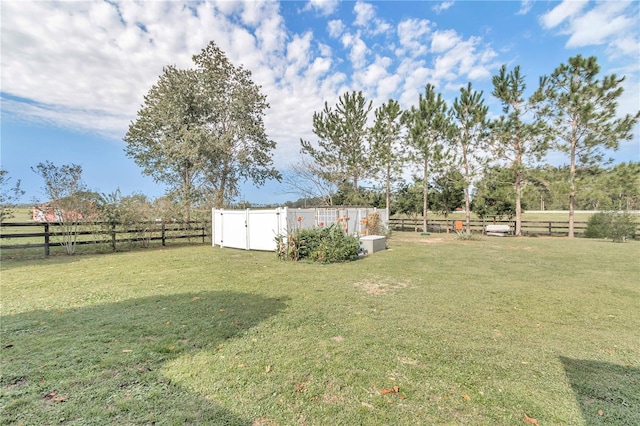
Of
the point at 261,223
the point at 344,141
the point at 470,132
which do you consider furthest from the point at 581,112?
the point at 261,223

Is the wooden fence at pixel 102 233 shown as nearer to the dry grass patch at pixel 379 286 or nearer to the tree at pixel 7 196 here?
the tree at pixel 7 196

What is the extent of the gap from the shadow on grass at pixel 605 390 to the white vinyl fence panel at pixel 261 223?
690 centimetres

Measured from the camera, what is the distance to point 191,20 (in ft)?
28.6

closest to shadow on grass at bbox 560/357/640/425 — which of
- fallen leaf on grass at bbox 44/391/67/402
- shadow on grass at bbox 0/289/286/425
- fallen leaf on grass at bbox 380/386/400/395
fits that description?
fallen leaf on grass at bbox 380/386/400/395

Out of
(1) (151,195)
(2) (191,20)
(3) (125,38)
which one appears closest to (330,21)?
(2) (191,20)

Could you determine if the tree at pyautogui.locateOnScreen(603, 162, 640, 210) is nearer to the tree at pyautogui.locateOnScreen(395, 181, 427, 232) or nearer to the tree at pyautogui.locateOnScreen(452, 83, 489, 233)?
the tree at pyautogui.locateOnScreen(452, 83, 489, 233)

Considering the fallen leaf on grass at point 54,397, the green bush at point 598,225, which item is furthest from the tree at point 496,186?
the fallen leaf on grass at point 54,397

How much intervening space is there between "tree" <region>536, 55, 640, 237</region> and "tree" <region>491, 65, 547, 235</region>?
2.59 feet

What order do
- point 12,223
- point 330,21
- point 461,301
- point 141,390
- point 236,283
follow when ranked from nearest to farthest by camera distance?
point 141,390, point 461,301, point 236,283, point 12,223, point 330,21

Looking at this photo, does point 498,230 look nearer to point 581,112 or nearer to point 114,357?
point 581,112

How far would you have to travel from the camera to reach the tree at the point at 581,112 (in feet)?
43.2

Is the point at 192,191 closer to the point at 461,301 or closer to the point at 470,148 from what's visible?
the point at 461,301

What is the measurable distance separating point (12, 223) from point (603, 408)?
500 inches

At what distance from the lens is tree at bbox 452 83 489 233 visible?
639 inches
